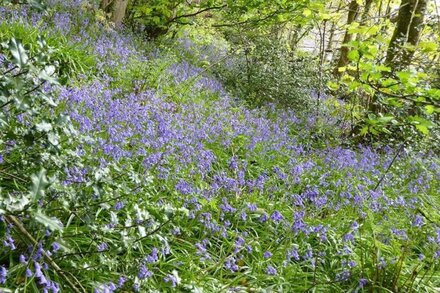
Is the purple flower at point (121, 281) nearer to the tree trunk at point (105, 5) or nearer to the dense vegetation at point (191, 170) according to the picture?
the dense vegetation at point (191, 170)

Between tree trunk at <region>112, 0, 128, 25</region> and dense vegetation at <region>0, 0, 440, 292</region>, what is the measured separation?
30mm

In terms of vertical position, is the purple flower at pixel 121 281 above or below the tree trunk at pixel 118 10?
below

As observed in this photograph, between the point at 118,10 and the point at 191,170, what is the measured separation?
240 inches

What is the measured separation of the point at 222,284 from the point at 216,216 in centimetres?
78

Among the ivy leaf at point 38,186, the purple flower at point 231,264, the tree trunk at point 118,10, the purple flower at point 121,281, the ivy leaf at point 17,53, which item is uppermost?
the ivy leaf at point 17,53

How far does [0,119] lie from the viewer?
60.6 inches

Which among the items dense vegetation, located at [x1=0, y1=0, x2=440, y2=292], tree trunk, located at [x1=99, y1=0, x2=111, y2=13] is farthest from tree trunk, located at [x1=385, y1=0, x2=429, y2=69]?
tree trunk, located at [x1=99, y1=0, x2=111, y2=13]

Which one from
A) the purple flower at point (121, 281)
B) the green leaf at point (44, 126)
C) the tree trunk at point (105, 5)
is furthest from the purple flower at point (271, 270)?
the tree trunk at point (105, 5)

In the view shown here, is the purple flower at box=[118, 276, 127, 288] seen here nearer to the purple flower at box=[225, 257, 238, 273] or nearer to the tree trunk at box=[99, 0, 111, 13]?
the purple flower at box=[225, 257, 238, 273]

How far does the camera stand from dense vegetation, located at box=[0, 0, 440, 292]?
201cm

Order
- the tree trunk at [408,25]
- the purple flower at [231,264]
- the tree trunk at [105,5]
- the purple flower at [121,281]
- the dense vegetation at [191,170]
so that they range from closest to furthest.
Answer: the dense vegetation at [191,170]
the purple flower at [121,281]
the purple flower at [231,264]
the tree trunk at [408,25]
the tree trunk at [105,5]

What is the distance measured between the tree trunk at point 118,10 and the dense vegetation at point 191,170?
1.2 inches

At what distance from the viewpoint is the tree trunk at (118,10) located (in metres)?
8.59

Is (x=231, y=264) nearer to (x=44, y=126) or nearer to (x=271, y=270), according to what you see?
(x=271, y=270)
